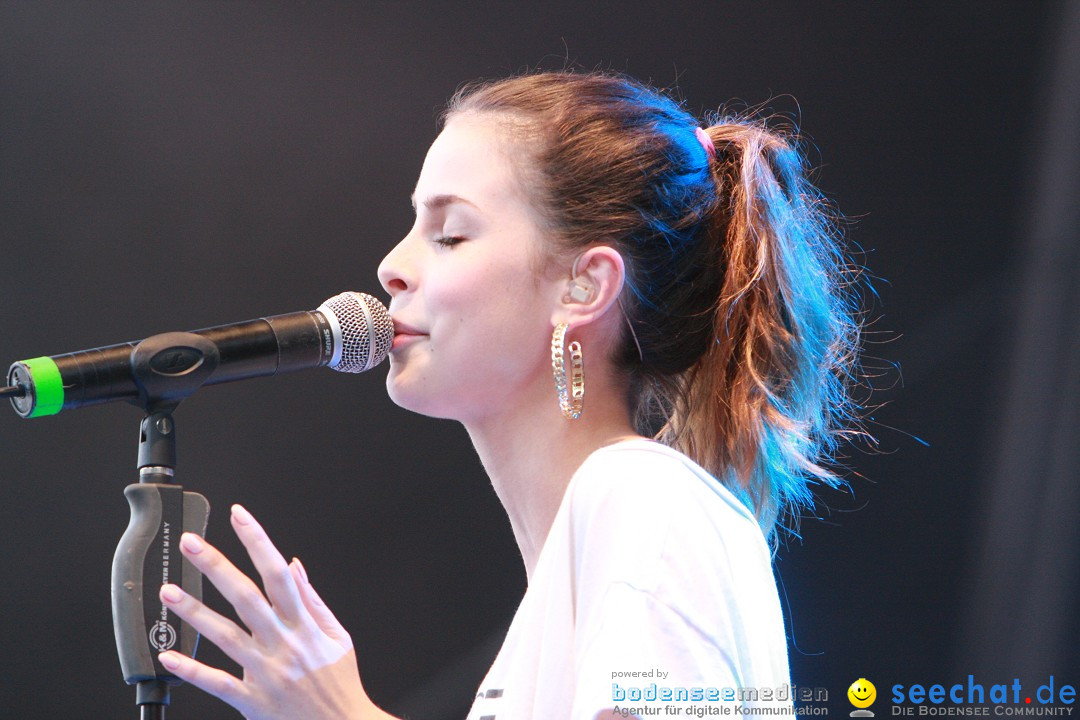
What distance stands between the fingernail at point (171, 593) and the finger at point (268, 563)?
84 mm

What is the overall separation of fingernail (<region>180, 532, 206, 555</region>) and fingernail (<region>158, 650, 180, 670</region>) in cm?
11

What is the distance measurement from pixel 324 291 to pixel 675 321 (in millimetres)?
1168

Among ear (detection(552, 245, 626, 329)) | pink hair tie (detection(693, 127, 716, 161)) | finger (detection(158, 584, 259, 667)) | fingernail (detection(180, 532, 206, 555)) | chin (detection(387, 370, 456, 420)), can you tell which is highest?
pink hair tie (detection(693, 127, 716, 161))

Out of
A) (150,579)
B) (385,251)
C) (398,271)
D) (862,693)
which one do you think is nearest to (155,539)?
(150,579)

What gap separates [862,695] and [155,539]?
Result: 1825mm

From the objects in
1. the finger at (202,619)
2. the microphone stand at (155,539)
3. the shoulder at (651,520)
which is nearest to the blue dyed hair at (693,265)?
the shoulder at (651,520)

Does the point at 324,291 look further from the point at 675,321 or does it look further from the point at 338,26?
the point at 675,321

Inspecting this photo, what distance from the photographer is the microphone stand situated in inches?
48.6

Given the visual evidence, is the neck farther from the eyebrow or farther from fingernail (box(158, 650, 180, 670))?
fingernail (box(158, 650, 180, 670))

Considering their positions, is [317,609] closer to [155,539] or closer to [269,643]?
[269,643]

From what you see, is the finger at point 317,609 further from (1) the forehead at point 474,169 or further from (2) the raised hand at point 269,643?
(1) the forehead at point 474,169

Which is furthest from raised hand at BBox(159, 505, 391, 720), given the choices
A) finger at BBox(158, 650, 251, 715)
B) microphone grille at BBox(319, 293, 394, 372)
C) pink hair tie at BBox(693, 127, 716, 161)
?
pink hair tie at BBox(693, 127, 716, 161)

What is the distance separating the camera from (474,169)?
5.37 ft

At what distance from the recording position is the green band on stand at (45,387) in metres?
1.22
